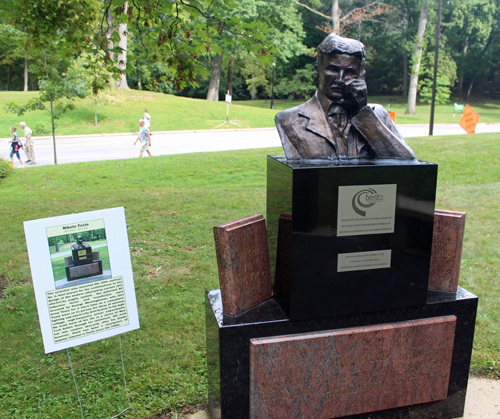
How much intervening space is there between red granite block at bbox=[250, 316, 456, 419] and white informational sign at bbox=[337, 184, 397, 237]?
736 mm

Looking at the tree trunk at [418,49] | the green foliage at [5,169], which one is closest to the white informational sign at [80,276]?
the green foliage at [5,169]

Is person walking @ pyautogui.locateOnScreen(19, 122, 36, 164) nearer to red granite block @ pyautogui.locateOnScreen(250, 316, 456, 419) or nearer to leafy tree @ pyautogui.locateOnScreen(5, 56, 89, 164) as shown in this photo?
A: leafy tree @ pyautogui.locateOnScreen(5, 56, 89, 164)

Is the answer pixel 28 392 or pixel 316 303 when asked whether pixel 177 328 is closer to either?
pixel 28 392

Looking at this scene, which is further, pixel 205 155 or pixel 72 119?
pixel 72 119

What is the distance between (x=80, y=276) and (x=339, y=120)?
90.0 inches

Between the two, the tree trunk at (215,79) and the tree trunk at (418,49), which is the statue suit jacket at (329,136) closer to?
the tree trunk at (418,49)

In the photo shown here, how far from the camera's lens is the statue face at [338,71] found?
337 centimetres

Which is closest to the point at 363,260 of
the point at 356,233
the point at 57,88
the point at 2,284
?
the point at 356,233

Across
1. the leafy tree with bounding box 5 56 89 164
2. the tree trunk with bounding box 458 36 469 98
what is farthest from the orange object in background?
the tree trunk with bounding box 458 36 469 98

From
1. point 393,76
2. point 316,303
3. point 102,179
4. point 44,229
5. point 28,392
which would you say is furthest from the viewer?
point 393,76

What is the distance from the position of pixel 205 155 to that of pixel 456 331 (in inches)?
414

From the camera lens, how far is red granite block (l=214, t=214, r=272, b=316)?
10.1 ft

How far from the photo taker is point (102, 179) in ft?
35.7

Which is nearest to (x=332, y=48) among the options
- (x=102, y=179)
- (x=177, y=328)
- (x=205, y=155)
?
(x=177, y=328)
